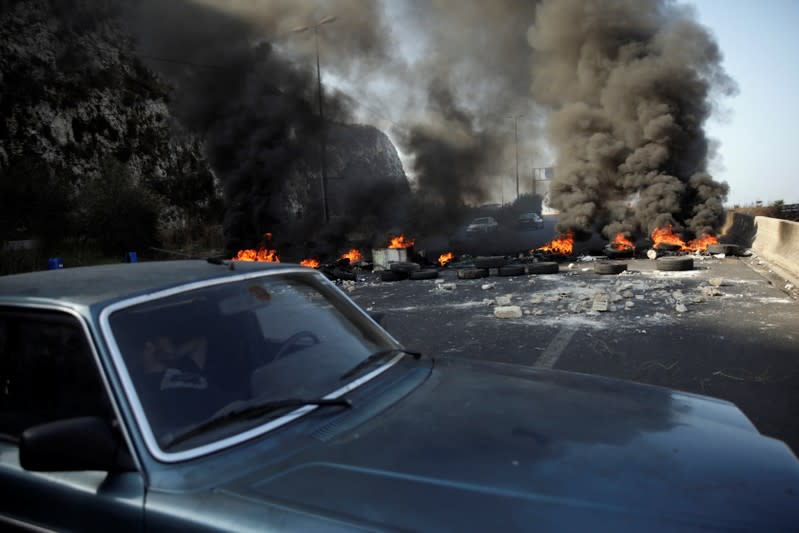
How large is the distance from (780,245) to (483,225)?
56.9 feet

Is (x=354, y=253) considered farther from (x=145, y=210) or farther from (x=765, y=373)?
(x=765, y=373)

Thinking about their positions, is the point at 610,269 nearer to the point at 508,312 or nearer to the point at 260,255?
the point at 508,312

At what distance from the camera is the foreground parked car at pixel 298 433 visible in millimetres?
1292

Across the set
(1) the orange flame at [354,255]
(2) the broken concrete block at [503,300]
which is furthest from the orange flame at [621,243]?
(2) the broken concrete block at [503,300]

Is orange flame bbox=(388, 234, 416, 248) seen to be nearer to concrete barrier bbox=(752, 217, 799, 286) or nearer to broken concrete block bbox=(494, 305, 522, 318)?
concrete barrier bbox=(752, 217, 799, 286)

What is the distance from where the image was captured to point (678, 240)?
810 inches

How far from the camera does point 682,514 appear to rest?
1229 mm

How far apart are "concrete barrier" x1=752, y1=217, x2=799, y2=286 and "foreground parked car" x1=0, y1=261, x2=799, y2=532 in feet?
38.2

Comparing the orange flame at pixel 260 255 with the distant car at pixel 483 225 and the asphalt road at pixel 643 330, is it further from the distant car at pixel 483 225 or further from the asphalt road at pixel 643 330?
the distant car at pixel 483 225

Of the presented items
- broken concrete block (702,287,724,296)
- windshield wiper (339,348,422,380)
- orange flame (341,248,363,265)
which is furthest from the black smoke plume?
windshield wiper (339,348,422,380)

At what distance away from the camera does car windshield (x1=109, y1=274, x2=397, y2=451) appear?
68.3 inches

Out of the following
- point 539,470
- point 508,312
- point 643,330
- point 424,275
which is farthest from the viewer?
point 424,275

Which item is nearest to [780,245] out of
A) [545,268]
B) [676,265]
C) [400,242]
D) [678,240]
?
[676,265]

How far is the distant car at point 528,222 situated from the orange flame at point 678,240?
12908 millimetres
